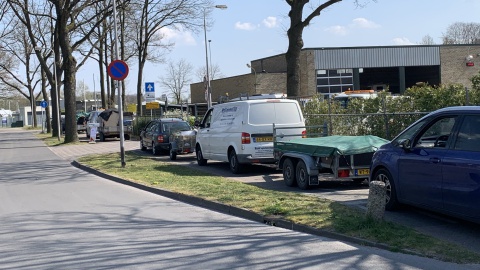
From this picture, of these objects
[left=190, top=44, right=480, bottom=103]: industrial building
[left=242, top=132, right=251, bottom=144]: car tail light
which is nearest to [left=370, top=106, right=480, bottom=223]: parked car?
[left=242, top=132, right=251, bottom=144]: car tail light

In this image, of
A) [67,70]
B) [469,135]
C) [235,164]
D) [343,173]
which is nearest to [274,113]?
[235,164]

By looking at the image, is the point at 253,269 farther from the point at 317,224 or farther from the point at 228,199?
the point at 228,199

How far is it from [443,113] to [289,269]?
3420 millimetres

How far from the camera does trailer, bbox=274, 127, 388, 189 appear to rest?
36.7ft

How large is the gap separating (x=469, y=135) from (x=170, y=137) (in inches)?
579

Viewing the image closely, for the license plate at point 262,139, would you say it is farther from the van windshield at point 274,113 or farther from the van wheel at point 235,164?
the van wheel at point 235,164

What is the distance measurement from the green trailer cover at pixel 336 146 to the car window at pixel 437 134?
308cm

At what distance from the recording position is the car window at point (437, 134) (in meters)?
7.52

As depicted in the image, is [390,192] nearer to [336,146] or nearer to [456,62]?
[336,146]

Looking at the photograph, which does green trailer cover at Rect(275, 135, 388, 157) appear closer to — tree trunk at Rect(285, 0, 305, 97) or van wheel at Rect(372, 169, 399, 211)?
van wheel at Rect(372, 169, 399, 211)

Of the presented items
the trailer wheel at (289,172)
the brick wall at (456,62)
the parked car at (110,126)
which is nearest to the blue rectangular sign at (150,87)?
the parked car at (110,126)

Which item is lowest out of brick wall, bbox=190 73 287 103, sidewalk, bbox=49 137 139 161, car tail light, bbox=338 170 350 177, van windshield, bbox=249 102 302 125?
sidewalk, bbox=49 137 139 161

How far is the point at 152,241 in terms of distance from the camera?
7.72 meters

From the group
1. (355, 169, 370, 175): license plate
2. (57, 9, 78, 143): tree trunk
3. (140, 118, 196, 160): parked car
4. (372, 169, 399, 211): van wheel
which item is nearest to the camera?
(372, 169, 399, 211): van wheel
